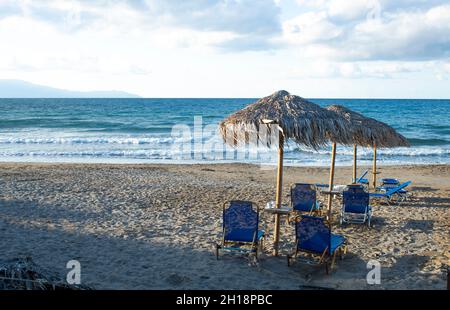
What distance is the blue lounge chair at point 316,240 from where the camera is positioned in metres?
5.68

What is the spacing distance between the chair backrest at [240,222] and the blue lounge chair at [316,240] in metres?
0.64

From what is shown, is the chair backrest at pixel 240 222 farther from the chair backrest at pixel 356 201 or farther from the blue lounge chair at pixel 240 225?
the chair backrest at pixel 356 201

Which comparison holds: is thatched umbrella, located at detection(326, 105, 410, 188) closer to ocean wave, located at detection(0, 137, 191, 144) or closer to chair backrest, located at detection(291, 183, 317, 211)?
chair backrest, located at detection(291, 183, 317, 211)

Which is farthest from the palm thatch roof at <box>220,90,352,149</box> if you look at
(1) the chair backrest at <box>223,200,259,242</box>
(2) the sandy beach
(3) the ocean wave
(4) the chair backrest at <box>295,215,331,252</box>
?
(3) the ocean wave

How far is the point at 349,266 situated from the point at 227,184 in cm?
683

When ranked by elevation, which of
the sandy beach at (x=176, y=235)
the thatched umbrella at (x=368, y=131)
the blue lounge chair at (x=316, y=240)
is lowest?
the sandy beach at (x=176, y=235)

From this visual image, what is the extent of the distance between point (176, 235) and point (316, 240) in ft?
8.26

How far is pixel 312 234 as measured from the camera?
5.78 m

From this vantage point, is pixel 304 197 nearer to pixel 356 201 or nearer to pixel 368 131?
pixel 356 201

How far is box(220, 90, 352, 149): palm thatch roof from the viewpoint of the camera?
6.05m

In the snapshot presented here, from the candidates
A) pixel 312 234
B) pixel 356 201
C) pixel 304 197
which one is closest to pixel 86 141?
pixel 304 197

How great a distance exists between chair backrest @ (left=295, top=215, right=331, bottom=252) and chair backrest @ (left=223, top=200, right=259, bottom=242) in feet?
2.12

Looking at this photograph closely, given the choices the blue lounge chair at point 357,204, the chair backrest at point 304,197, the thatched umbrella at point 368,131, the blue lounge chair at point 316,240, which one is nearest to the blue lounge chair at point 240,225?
the blue lounge chair at point 316,240

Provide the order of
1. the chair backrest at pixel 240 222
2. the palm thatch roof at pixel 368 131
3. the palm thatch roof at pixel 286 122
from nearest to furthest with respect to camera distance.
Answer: the palm thatch roof at pixel 286 122, the chair backrest at pixel 240 222, the palm thatch roof at pixel 368 131
